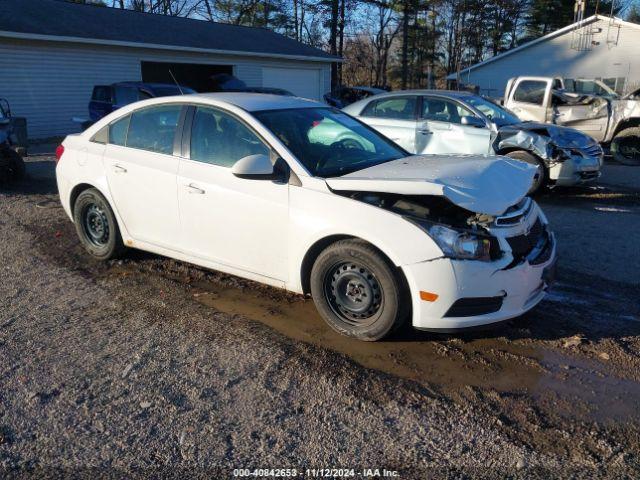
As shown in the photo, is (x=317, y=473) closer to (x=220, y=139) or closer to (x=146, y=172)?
(x=220, y=139)

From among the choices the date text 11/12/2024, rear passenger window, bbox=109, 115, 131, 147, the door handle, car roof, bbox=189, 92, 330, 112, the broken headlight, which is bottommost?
the date text 11/12/2024

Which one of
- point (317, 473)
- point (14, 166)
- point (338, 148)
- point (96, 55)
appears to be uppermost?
point (96, 55)

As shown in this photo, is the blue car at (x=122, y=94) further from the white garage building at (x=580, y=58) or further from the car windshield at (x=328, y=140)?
the white garage building at (x=580, y=58)

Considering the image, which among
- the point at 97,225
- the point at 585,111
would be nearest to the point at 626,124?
the point at 585,111

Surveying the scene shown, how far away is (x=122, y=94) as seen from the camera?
14906 millimetres

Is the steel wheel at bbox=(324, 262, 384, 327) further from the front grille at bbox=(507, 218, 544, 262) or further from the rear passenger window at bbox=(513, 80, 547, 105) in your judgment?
the rear passenger window at bbox=(513, 80, 547, 105)

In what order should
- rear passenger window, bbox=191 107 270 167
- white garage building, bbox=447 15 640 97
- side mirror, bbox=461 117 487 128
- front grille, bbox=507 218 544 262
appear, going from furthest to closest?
white garage building, bbox=447 15 640 97, side mirror, bbox=461 117 487 128, rear passenger window, bbox=191 107 270 167, front grille, bbox=507 218 544 262

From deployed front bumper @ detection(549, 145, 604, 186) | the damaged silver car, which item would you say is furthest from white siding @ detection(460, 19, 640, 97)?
deployed front bumper @ detection(549, 145, 604, 186)

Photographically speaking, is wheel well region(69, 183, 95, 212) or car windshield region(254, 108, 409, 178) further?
wheel well region(69, 183, 95, 212)

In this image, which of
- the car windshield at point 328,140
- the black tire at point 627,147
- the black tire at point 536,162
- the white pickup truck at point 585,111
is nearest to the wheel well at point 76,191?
the car windshield at point 328,140

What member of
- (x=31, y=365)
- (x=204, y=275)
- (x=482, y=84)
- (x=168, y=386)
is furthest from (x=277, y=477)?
(x=482, y=84)

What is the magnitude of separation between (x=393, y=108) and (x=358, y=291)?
655 cm

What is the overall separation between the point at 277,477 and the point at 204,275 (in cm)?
287

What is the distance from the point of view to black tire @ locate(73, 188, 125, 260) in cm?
547
